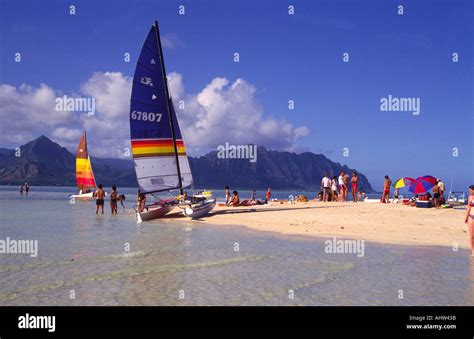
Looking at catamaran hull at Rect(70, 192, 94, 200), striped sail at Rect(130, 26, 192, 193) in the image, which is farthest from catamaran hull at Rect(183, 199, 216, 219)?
catamaran hull at Rect(70, 192, 94, 200)

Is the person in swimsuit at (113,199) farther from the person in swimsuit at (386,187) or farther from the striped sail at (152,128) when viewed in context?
the person in swimsuit at (386,187)

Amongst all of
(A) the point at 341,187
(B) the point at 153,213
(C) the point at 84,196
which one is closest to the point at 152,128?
(B) the point at 153,213

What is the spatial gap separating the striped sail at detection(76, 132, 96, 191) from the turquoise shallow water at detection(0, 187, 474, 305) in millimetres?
44622

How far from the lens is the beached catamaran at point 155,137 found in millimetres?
24469

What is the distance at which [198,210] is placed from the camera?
2512cm

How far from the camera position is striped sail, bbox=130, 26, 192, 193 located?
24.4 meters

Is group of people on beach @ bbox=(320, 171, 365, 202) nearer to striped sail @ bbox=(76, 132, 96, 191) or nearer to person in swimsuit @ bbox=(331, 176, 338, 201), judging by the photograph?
person in swimsuit @ bbox=(331, 176, 338, 201)

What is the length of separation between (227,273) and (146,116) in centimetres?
1595

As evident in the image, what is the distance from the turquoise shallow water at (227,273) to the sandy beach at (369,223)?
95.9 inches

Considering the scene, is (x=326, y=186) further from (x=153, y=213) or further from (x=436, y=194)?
(x=153, y=213)

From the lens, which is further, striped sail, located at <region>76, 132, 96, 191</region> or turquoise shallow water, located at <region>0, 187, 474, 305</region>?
striped sail, located at <region>76, 132, 96, 191</region>
